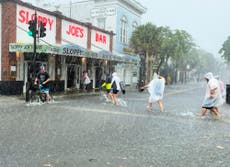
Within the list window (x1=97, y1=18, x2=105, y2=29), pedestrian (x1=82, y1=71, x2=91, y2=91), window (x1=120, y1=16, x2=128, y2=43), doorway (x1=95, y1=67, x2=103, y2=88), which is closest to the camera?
pedestrian (x1=82, y1=71, x2=91, y2=91)

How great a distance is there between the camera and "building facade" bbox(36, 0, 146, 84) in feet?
89.4

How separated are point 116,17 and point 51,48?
585 inches

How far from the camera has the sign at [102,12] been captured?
89.2 ft

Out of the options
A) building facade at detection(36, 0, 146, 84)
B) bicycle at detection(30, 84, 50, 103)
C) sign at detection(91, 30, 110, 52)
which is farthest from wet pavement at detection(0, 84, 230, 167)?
building facade at detection(36, 0, 146, 84)

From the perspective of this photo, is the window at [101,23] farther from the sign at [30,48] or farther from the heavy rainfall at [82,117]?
the sign at [30,48]

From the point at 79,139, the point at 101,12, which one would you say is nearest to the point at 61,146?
the point at 79,139

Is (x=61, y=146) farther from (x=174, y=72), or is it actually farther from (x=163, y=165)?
(x=174, y=72)

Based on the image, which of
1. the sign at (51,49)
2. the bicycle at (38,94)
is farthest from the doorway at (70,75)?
the bicycle at (38,94)

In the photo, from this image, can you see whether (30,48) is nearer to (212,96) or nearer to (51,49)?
(51,49)

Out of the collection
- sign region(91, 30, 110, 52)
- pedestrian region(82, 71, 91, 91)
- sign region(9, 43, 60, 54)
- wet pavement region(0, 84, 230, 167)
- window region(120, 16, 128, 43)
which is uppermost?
window region(120, 16, 128, 43)

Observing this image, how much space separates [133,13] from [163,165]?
2810cm

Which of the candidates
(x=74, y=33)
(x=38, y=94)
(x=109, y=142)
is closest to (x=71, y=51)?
(x=38, y=94)

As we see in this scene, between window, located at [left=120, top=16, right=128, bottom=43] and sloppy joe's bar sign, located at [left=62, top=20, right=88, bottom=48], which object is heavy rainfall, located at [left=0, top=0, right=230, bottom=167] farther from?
window, located at [left=120, top=16, right=128, bottom=43]

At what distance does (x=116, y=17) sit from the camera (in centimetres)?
2708
